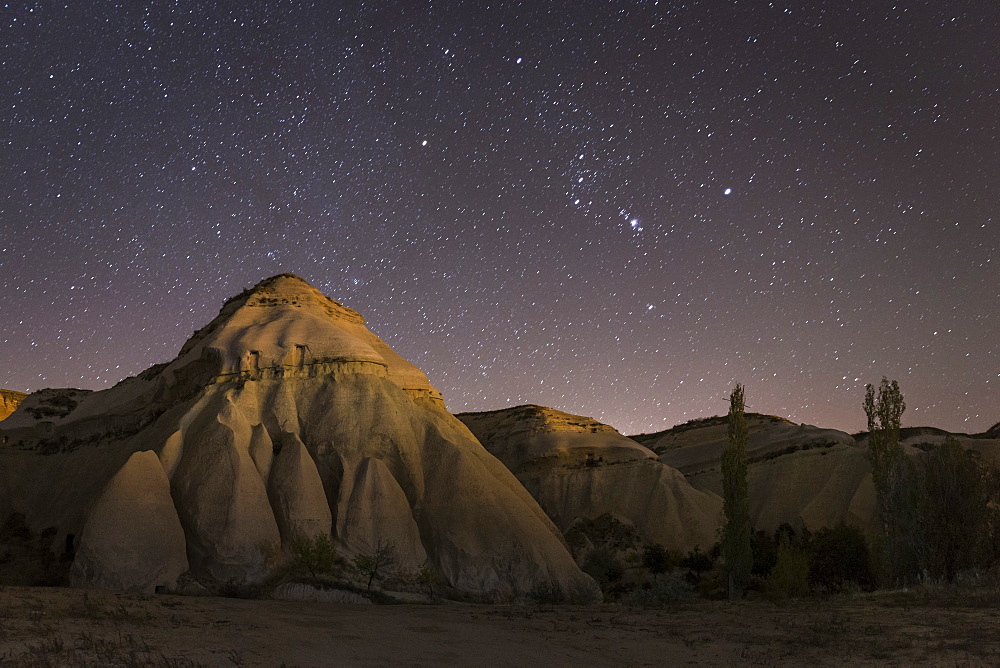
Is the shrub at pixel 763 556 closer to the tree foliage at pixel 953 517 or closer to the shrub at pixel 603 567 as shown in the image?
the shrub at pixel 603 567

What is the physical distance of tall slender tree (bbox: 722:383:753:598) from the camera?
31.0 meters

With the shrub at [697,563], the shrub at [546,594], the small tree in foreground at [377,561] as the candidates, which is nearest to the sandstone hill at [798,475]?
the shrub at [697,563]

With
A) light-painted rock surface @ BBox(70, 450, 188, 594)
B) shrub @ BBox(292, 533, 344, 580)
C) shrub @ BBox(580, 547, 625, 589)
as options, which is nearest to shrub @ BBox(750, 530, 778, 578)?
shrub @ BBox(580, 547, 625, 589)

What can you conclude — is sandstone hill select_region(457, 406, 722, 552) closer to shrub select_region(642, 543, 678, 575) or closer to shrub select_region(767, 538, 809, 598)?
shrub select_region(642, 543, 678, 575)

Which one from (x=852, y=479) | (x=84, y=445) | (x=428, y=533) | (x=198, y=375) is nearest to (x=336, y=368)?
(x=198, y=375)

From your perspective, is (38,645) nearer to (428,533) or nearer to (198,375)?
(428,533)

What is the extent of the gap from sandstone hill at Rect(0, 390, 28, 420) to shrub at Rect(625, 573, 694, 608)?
262ft

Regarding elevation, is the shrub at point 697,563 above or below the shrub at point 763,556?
below

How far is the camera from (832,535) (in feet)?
122

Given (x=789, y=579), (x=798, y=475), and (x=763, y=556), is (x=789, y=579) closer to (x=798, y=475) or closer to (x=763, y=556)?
(x=763, y=556)

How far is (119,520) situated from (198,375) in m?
13.2

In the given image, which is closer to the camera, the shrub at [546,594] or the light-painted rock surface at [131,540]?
the light-painted rock surface at [131,540]

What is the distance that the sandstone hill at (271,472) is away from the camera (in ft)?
89.8

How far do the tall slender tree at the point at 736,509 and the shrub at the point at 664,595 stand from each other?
270 inches
